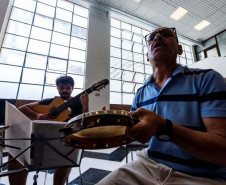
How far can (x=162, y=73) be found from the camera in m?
0.91

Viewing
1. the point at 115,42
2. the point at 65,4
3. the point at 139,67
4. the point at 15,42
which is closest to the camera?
the point at 15,42

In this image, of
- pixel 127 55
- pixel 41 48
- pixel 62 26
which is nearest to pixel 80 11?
pixel 62 26

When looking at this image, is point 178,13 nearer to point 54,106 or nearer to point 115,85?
point 115,85

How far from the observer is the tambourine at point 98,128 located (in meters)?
0.38

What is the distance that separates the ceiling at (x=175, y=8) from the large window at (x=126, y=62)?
821 millimetres

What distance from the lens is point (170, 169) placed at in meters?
0.60

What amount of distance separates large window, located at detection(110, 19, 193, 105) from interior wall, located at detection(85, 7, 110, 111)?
51 cm

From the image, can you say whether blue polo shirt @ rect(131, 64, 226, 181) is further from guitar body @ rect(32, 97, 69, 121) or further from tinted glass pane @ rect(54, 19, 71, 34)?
tinted glass pane @ rect(54, 19, 71, 34)

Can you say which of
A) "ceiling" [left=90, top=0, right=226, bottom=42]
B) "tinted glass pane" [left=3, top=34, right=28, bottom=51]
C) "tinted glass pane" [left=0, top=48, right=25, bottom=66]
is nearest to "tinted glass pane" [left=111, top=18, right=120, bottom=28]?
"ceiling" [left=90, top=0, right=226, bottom=42]

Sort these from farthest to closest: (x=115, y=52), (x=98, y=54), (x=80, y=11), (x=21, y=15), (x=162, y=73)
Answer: (x=115, y=52)
(x=80, y=11)
(x=98, y=54)
(x=21, y=15)
(x=162, y=73)

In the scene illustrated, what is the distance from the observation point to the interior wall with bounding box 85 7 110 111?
4859 millimetres

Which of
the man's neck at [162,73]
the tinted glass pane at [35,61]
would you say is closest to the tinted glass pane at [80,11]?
the tinted glass pane at [35,61]

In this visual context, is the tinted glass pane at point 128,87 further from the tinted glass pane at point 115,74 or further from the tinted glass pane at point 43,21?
the tinted glass pane at point 43,21

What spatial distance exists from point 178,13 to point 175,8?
376 millimetres
